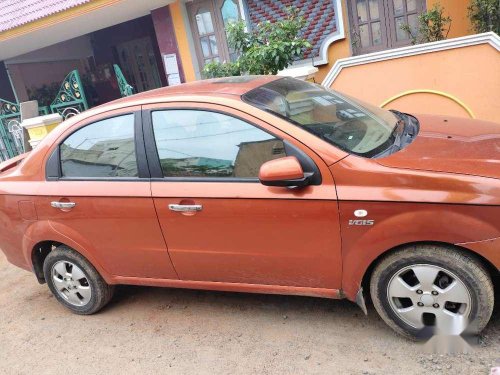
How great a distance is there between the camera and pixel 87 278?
142 inches

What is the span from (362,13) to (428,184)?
5.74 metres

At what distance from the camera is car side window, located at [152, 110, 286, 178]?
2797 millimetres

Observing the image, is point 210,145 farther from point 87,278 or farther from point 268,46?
point 268,46

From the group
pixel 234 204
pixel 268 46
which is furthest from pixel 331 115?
pixel 268 46

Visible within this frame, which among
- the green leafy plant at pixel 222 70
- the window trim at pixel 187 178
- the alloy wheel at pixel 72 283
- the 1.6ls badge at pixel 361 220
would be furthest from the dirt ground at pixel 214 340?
the green leafy plant at pixel 222 70

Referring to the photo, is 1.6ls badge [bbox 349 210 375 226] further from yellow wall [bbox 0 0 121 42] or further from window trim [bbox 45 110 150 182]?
yellow wall [bbox 0 0 121 42]

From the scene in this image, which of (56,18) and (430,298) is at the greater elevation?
(56,18)

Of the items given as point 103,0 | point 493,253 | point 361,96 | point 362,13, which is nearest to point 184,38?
point 103,0

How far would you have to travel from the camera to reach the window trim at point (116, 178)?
3.10 m

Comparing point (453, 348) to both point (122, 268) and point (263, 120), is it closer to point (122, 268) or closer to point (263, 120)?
point (263, 120)

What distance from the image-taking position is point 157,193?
9.90ft

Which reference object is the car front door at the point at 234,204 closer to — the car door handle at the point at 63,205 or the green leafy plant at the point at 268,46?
the car door handle at the point at 63,205

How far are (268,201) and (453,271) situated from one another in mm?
1078

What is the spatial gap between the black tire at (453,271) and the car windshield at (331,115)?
0.61 m
